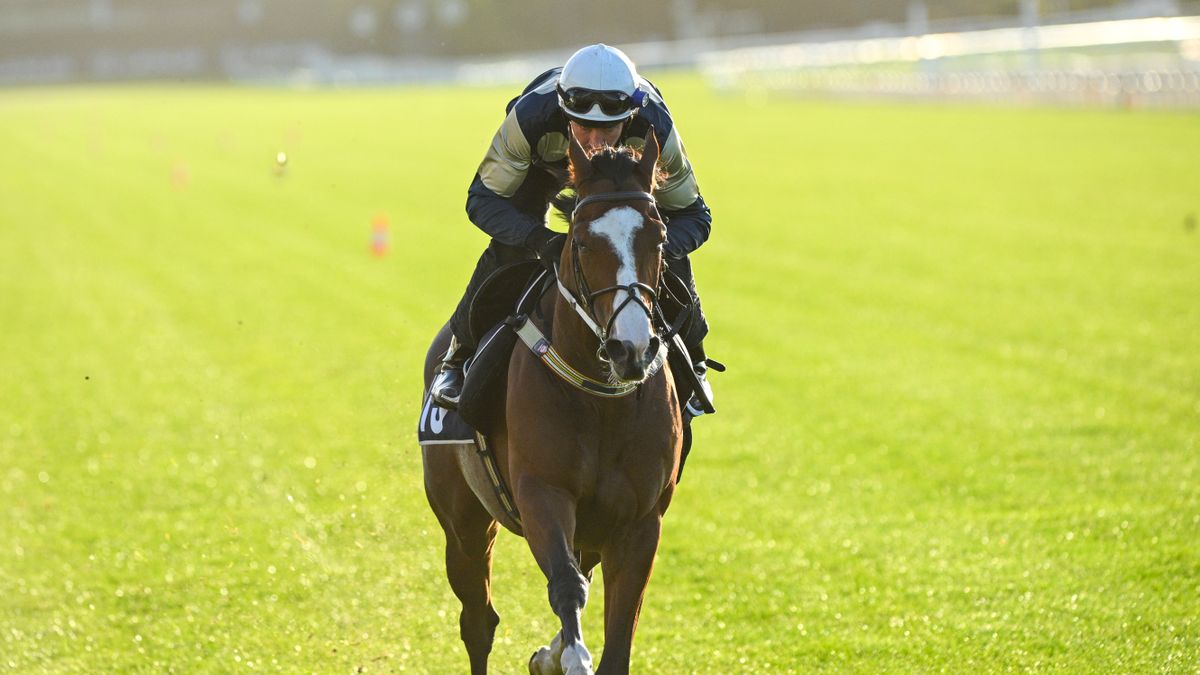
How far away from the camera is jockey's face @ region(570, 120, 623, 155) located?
5.75 m

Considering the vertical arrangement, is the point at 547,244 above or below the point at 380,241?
above

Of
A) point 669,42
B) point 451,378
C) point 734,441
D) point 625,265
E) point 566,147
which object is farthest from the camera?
point 669,42

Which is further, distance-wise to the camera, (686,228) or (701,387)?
(701,387)

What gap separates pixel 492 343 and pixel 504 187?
0.63 m

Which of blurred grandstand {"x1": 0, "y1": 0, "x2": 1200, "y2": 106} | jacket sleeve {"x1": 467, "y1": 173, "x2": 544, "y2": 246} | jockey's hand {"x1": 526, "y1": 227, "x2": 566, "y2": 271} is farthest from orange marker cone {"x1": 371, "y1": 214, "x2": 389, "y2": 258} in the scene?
blurred grandstand {"x1": 0, "y1": 0, "x2": 1200, "y2": 106}

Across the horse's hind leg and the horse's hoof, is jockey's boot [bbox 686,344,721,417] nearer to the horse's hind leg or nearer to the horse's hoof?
the horse's hind leg

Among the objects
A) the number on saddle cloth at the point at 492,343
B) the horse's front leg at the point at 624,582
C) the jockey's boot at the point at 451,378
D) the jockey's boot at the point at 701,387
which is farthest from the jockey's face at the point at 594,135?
the horse's front leg at the point at 624,582

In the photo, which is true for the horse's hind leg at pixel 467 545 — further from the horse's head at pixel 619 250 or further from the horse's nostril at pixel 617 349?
the horse's nostril at pixel 617 349

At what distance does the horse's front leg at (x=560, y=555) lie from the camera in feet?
17.3

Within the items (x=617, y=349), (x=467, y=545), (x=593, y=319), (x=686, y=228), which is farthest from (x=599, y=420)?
(x=467, y=545)

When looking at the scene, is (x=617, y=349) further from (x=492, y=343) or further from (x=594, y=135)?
(x=492, y=343)

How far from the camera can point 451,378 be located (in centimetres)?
652

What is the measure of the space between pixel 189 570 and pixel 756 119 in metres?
42.4

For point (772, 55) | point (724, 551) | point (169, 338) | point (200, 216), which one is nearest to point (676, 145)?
point (724, 551)
